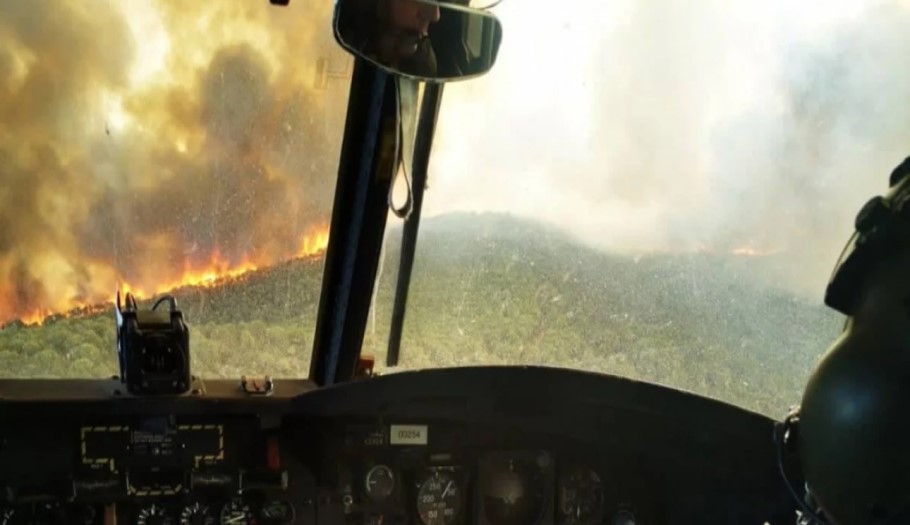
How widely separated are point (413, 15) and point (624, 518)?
4.76 ft

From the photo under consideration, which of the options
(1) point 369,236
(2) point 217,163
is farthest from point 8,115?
(1) point 369,236

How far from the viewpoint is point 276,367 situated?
2.81m

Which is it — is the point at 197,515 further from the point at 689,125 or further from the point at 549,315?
the point at 689,125

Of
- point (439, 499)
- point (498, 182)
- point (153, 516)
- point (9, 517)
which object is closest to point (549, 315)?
point (498, 182)

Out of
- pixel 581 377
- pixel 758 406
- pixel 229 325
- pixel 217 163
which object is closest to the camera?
pixel 581 377

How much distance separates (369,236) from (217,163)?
43 centimetres

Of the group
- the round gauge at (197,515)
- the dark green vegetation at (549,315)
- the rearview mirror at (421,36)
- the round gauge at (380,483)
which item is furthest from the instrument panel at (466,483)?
the rearview mirror at (421,36)

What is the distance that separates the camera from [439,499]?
2533 millimetres

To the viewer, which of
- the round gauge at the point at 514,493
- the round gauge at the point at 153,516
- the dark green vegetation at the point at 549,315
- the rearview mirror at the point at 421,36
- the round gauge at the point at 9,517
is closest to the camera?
the rearview mirror at the point at 421,36

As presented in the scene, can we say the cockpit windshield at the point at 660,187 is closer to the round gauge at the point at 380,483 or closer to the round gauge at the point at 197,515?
the round gauge at the point at 380,483

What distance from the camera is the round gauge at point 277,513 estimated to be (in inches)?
94.3

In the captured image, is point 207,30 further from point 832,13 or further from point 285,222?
point 832,13

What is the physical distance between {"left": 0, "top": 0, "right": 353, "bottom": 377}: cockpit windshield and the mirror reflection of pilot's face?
46 cm

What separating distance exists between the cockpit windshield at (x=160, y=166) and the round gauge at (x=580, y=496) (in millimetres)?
895
